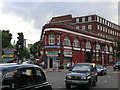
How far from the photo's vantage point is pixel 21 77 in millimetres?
4875

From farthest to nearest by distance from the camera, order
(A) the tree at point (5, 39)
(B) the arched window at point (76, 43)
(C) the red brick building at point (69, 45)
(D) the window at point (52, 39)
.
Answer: (A) the tree at point (5, 39), (B) the arched window at point (76, 43), (D) the window at point (52, 39), (C) the red brick building at point (69, 45)

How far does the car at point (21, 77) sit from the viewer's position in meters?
4.45

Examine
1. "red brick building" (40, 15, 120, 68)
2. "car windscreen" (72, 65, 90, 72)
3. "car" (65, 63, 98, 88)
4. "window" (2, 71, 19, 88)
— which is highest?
"red brick building" (40, 15, 120, 68)

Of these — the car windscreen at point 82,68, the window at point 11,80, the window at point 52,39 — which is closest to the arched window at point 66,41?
the window at point 52,39

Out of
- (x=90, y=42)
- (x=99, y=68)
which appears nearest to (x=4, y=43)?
(x=90, y=42)

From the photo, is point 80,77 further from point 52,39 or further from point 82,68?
point 52,39

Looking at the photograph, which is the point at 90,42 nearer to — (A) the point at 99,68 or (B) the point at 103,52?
(B) the point at 103,52

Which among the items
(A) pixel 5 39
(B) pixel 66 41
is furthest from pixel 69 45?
(A) pixel 5 39

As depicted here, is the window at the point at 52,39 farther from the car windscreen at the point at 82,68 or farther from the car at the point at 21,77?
the car at the point at 21,77

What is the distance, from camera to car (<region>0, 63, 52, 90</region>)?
4449 mm

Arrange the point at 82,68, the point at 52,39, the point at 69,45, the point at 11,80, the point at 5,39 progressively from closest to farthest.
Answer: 1. the point at 11,80
2. the point at 82,68
3. the point at 52,39
4. the point at 69,45
5. the point at 5,39

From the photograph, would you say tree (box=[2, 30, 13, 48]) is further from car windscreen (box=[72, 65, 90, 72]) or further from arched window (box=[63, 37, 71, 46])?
car windscreen (box=[72, 65, 90, 72])

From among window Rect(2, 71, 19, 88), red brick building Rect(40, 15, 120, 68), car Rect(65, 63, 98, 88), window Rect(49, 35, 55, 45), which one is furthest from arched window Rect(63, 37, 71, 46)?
window Rect(2, 71, 19, 88)

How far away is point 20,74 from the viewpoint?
16.0 ft
